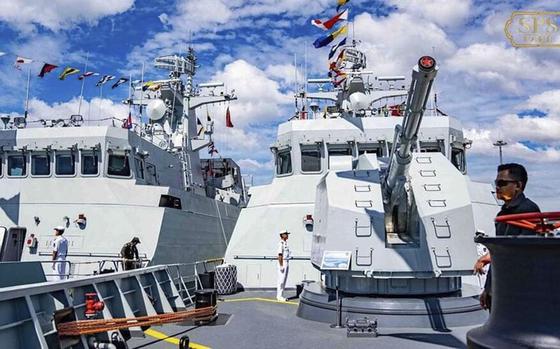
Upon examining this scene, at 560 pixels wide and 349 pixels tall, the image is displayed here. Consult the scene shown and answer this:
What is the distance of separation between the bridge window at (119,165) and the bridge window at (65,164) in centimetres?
91

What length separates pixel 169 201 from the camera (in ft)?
38.6

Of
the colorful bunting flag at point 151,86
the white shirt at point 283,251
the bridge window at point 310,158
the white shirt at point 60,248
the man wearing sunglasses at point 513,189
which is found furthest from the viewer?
the colorful bunting flag at point 151,86

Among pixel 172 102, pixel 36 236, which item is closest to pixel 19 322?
pixel 36 236

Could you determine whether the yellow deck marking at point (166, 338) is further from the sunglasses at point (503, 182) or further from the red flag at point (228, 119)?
the red flag at point (228, 119)

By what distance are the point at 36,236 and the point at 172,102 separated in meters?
7.69

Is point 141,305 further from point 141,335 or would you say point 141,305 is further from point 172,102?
point 172,102

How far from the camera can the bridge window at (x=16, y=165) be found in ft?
40.1

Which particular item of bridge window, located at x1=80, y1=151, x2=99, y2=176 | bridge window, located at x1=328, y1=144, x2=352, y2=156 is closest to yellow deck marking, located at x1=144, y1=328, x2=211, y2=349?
A: bridge window, located at x1=80, y1=151, x2=99, y2=176

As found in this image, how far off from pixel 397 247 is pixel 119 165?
7816 millimetres

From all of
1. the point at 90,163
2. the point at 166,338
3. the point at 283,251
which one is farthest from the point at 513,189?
the point at 90,163

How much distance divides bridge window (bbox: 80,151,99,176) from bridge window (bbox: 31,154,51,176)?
0.88 m

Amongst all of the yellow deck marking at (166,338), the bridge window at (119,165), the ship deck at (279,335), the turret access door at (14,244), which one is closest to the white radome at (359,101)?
the bridge window at (119,165)

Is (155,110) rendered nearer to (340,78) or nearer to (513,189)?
(340,78)

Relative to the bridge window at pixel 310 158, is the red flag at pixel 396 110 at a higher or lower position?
higher
